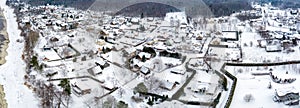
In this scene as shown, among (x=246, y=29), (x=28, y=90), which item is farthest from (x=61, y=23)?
(x=246, y=29)

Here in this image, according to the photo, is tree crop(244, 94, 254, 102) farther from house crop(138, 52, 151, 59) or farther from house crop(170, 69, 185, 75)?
house crop(138, 52, 151, 59)

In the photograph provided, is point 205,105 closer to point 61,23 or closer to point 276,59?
point 276,59

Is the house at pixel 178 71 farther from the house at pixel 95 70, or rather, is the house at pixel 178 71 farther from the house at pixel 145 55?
the house at pixel 95 70

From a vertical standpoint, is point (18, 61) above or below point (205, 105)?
above

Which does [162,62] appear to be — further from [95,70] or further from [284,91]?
[284,91]

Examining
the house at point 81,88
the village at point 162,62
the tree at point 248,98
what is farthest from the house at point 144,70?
the tree at point 248,98
